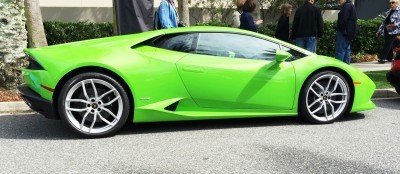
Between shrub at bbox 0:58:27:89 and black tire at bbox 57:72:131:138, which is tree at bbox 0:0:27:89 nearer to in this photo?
shrub at bbox 0:58:27:89

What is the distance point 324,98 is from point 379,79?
12.4ft

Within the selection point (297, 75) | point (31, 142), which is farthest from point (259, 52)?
point (31, 142)

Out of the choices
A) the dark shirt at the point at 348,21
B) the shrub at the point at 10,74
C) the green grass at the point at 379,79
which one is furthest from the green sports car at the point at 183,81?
the dark shirt at the point at 348,21

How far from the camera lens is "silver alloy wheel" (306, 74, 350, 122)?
17.5ft

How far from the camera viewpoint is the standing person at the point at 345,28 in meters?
8.78

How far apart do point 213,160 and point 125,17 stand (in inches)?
177

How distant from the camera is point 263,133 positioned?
16.4 feet

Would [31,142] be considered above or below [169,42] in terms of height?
below

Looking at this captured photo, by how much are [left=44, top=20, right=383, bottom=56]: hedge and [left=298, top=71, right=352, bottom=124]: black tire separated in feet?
21.5

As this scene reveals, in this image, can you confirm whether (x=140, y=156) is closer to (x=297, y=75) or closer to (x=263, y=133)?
(x=263, y=133)

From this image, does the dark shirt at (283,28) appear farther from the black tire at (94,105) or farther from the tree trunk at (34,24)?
the black tire at (94,105)

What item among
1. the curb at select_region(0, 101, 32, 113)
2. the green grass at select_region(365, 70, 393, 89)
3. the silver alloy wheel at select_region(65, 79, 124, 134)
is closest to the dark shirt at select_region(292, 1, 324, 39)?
the green grass at select_region(365, 70, 393, 89)

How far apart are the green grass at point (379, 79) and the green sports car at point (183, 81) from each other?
98.0 inches

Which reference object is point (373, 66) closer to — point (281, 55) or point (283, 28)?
point (283, 28)
